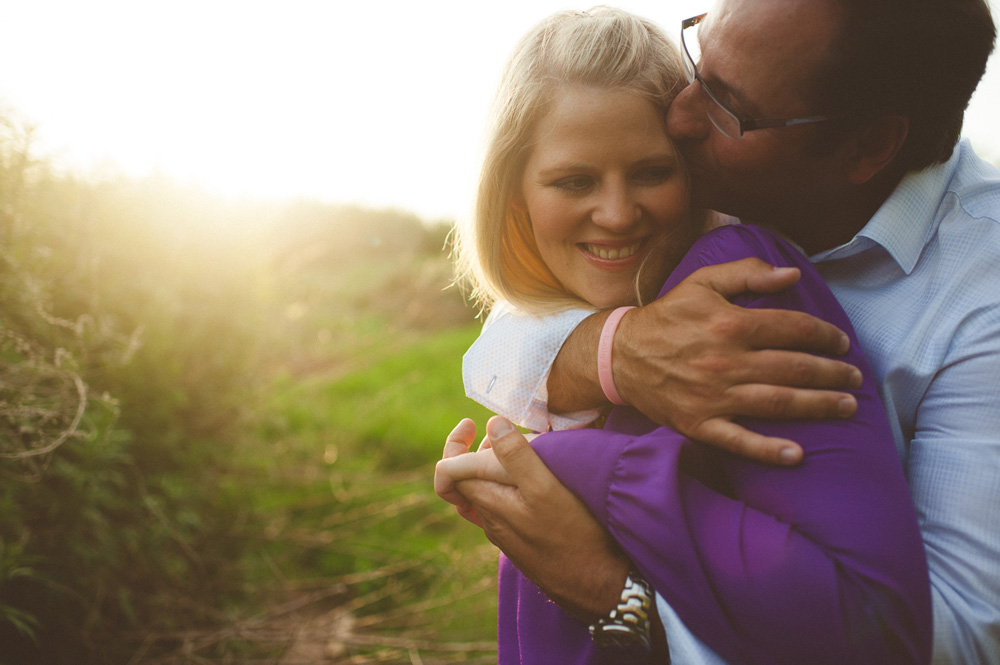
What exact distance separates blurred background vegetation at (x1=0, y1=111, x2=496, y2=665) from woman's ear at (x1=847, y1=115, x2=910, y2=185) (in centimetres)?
242

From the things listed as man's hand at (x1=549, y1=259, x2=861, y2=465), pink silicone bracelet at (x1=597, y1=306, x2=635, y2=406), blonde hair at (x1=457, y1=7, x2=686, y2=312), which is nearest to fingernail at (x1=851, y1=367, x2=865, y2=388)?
A: man's hand at (x1=549, y1=259, x2=861, y2=465)

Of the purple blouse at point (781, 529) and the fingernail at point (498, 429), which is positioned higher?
the fingernail at point (498, 429)

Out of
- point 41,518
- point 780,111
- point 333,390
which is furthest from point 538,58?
point 333,390

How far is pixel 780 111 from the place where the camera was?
1655 millimetres

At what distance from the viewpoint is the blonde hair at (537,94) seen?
1.84 m

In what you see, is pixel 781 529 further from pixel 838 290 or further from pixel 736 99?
pixel 736 99

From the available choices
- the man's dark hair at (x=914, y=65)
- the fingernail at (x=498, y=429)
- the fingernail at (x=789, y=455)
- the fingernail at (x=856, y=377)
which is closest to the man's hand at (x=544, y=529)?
the fingernail at (x=498, y=429)

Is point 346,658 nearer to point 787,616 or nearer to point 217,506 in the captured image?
point 217,506

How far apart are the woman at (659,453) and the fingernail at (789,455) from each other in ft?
0.10

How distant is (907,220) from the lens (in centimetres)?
150

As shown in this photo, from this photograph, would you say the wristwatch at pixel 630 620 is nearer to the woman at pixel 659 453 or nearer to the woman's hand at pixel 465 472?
the woman at pixel 659 453

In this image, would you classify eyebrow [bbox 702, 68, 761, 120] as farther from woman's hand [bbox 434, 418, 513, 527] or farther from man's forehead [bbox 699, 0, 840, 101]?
woman's hand [bbox 434, 418, 513, 527]

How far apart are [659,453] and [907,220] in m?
0.86

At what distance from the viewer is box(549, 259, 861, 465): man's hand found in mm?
1199
